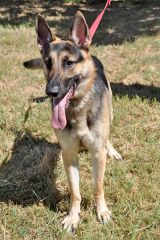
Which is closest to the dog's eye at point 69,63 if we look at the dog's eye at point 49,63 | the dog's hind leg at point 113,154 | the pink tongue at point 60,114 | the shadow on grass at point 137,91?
the dog's eye at point 49,63

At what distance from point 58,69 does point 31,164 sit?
1680 millimetres

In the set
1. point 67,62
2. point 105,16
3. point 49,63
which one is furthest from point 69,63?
point 105,16

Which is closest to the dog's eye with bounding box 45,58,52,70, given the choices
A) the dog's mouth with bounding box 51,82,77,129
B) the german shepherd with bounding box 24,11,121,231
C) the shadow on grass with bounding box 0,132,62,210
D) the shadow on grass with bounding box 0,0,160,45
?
the german shepherd with bounding box 24,11,121,231

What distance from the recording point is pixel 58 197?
4.21 meters

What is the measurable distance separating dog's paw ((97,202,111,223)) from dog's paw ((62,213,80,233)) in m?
0.21

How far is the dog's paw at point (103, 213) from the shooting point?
12.6ft

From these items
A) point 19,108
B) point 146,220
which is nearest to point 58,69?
point 146,220

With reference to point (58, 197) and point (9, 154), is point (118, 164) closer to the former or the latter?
point (58, 197)

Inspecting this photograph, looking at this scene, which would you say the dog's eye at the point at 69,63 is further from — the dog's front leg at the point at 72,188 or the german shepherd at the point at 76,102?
the dog's front leg at the point at 72,188

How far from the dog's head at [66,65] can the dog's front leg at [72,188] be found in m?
0.43

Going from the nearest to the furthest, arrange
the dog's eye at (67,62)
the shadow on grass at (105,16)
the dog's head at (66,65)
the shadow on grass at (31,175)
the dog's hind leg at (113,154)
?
the dog's head at (66,65) < the dog's eye at (67,62) < the shadow on grass at (31,175) < the dog's hind leg at (113,154) < the shadow on grass at (105,16)

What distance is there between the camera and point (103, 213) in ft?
12.7

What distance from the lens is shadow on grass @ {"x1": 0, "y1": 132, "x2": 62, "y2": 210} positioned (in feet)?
13.9

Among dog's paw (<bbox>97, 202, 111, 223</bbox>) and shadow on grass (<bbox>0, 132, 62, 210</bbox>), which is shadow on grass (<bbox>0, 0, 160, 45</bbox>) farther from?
dog's paw (<bbox>97, 202, 111, 223</bbox>)
